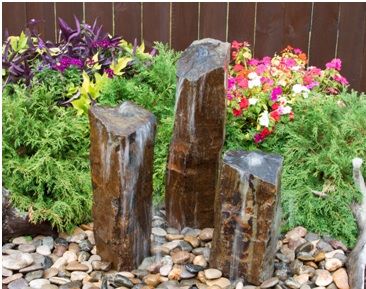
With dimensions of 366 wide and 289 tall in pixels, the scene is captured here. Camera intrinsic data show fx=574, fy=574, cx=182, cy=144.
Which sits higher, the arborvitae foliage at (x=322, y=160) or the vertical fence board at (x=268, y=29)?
the vertical fence board at (x=268, y=29)

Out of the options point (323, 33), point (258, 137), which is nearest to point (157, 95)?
point (258, 137)

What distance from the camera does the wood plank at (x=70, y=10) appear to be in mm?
6434

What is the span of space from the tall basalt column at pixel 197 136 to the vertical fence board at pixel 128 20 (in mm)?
2840

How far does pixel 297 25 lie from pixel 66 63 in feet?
9.23

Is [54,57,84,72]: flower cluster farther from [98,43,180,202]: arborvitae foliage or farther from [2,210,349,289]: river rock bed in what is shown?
[2,210,349,289]: river rock bed

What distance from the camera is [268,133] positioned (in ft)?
14.3

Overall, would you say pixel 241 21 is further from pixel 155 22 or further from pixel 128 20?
pixel 128 20

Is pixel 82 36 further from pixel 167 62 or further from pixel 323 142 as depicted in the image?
pixel 323 142

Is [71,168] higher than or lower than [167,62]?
lower

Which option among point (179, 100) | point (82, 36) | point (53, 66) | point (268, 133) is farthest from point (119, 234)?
point (82, 36)

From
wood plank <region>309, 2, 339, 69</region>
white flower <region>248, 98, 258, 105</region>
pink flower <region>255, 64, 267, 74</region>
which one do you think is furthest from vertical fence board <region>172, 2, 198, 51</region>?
white flower <region>248, 98, 258, 105</region>

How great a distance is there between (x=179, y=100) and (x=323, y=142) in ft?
4.02

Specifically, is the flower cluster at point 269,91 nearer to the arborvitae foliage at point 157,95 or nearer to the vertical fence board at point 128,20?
the arborvitae foliage at point 157,95

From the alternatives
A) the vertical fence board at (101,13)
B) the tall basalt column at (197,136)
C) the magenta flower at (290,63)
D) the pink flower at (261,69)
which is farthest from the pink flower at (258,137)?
the vertical fence board at (101,13)
